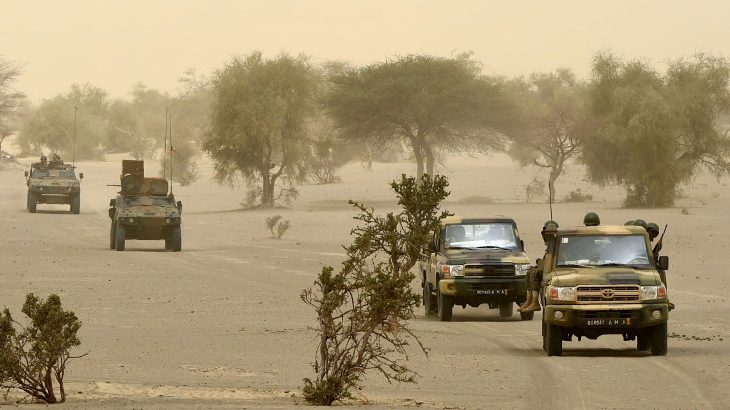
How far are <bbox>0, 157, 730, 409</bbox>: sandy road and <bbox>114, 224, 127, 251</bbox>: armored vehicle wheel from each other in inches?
18.4

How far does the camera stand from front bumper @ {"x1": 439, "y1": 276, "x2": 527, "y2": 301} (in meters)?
23.3

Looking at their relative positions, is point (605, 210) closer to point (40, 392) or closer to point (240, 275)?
point (240, 275)

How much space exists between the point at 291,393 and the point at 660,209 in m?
51.6

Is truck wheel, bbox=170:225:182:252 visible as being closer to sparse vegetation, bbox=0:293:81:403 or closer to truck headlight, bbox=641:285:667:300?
truck headlight, bbox=641:285:667:300

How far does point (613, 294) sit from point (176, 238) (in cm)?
2691

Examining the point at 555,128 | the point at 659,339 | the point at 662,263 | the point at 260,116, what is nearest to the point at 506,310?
the point at 659,339

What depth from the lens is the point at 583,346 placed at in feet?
67.6

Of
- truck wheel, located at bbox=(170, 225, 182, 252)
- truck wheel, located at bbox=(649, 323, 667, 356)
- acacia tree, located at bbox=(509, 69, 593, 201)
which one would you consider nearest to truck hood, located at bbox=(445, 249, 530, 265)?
truck wheel, located at bbox=(649, 323, 667, 356)

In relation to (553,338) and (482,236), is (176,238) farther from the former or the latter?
(553,338)

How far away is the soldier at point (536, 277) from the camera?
1881 cm

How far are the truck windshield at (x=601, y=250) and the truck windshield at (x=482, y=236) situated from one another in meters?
5.38

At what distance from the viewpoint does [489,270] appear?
76.9ft

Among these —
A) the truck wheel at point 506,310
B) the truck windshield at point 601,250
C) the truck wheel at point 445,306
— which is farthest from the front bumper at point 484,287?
the truck windshield at point 601,250

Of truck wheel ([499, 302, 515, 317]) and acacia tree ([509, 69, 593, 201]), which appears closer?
truck wheel ([499, 302, 515, 317])
